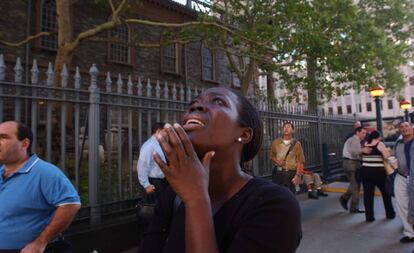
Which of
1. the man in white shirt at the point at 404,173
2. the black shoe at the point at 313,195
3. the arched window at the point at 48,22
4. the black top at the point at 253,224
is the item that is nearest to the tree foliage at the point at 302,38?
the black shoe at the point at 313,195

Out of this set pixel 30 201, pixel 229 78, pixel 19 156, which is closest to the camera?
pixel 30 201

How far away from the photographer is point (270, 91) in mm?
17828

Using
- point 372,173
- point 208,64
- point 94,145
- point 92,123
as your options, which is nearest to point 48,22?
point 208,64

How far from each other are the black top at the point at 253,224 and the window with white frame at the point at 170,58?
17.0 meters

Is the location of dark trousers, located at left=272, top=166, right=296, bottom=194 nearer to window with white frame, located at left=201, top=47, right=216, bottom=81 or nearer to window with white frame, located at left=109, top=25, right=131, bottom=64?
window with white frame, located at left=109, top=25, right=131, bottom=64

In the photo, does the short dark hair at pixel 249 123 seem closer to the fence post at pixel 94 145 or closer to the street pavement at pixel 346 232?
the fence post at pixel 94 145

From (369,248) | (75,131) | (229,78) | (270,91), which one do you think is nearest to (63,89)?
(75,131)

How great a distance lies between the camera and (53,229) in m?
2.90

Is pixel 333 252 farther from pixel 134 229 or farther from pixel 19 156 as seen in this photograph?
pixel 19 156

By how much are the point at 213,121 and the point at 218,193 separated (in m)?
0.28

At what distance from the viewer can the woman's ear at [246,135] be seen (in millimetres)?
1400

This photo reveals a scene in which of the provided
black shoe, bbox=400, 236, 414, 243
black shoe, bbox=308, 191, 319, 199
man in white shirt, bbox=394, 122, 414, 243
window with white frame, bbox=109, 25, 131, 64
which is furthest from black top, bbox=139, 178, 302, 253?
window with white frame, bbox=109, 25, 131, 64

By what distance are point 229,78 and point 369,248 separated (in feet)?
56.0

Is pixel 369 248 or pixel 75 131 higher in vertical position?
pixel 75 131
